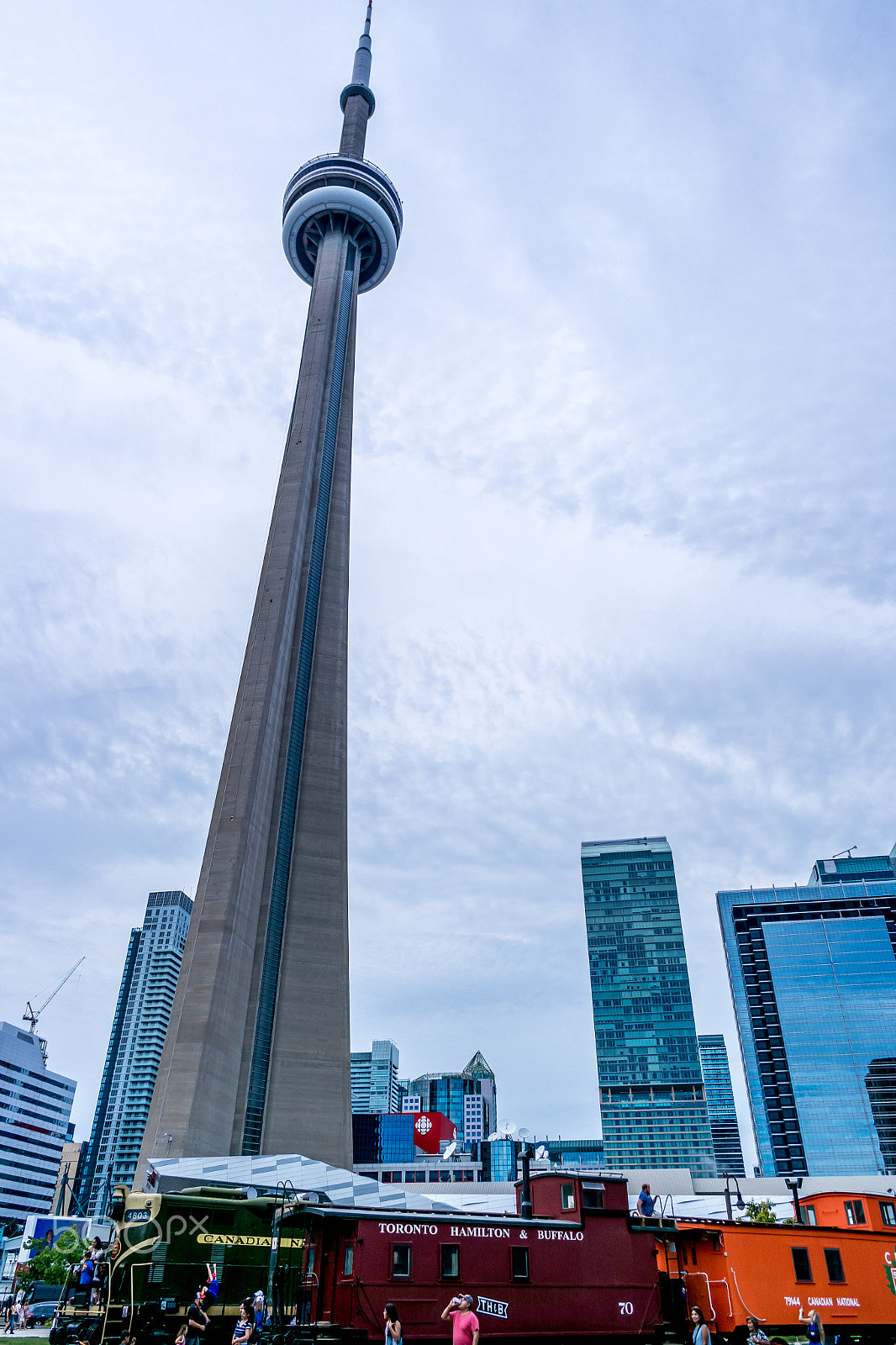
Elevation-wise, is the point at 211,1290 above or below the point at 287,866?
below

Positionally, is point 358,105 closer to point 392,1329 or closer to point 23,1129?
point 392,1329

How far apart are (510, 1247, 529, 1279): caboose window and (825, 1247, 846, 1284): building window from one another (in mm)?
9629

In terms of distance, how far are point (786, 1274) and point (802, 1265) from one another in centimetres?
63

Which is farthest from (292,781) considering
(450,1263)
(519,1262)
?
(450,1263)

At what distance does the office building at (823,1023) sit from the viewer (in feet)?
559

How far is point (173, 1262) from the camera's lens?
956 inches

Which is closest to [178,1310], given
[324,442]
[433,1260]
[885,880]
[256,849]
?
[433,1260]

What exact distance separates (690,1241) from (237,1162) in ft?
98.5

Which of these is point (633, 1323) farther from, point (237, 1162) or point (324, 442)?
point (324, 442)

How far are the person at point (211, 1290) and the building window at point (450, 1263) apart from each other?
580 centimetres

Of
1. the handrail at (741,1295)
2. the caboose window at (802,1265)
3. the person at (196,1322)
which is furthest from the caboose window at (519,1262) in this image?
the caboose window at (802,1265)

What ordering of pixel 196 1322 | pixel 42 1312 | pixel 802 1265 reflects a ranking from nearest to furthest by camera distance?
pixel 196 1322
pixel 802 1265
pixel 42 1312

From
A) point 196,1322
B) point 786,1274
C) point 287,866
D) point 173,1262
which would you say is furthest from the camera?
point 287,866

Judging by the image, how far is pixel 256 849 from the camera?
73.5 m
